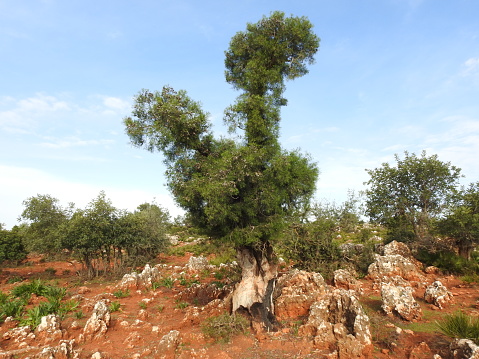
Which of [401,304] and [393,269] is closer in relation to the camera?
[401,304]

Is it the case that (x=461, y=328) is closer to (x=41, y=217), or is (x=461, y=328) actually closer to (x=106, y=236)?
(x=106, y=236)

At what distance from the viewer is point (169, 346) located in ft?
29.7

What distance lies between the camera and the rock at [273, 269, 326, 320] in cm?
1170

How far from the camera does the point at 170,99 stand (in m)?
12.0

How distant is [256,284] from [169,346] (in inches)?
186

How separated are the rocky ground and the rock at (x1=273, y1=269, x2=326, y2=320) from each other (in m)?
0.04


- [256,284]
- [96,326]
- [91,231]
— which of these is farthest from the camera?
[91,231]

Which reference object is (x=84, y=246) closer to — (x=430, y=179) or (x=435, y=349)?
(x=435, y=349)

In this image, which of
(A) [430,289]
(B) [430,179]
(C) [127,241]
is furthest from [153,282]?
(B) [430,179]

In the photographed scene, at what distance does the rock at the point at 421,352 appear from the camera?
7777mm

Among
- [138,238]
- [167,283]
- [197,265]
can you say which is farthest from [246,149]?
[138,238]

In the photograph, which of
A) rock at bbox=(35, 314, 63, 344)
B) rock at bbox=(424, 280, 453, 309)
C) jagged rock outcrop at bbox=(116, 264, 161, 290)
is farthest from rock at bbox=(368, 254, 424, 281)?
rock at bbox=(35, 314, 63, 344)

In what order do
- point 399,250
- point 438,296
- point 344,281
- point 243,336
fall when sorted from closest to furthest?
point 243,336 → point 438,296 → point 344,281 → point 399,250

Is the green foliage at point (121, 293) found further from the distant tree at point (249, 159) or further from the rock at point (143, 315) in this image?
the distant tree at point (249, 159)
